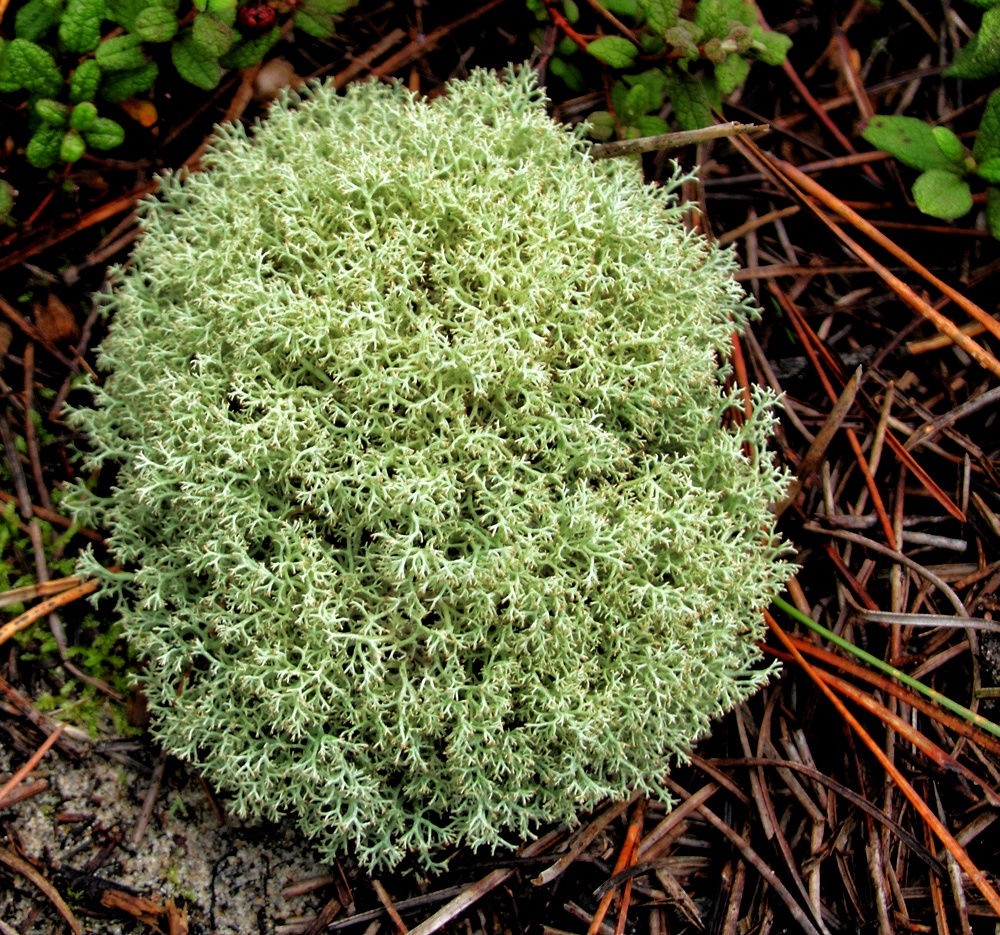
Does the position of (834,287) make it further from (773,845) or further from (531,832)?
(531,832)

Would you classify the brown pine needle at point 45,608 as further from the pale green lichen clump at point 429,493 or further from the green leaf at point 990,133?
the green leaf at point 990,133

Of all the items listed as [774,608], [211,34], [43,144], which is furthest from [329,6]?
[774,608]

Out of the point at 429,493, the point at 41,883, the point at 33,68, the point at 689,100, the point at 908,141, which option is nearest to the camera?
the point at 429,493

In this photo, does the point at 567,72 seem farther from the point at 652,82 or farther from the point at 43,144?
the point at 43,144

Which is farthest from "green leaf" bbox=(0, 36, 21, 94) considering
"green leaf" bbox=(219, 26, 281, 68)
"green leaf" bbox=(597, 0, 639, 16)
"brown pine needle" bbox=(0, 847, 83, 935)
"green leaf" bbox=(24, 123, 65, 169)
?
"brown pine needle" bbox=(0, 847, 83, 935)

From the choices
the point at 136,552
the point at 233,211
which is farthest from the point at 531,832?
the point at 233,211

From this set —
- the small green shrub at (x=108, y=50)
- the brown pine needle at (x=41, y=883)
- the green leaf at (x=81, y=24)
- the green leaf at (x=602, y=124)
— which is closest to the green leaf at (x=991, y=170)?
the green leaf at (x=602, y=124)
